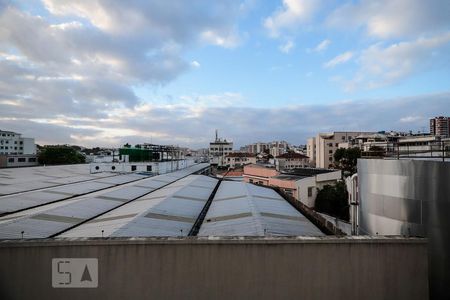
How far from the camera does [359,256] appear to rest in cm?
625

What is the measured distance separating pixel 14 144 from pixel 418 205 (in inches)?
3944

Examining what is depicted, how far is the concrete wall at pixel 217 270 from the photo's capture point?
6.18 meters

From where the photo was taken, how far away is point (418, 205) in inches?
260

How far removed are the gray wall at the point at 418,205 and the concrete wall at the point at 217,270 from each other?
17.7 inches

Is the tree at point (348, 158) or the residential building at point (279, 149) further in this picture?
the residential building at point (279, 149)

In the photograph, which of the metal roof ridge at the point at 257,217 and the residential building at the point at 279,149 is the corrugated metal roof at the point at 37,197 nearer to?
the metal roof ridge at the point at 257,217

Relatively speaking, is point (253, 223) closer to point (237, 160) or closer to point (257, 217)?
point (257, 217)

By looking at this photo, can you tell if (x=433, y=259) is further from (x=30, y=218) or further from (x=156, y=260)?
(x=30, y=218)

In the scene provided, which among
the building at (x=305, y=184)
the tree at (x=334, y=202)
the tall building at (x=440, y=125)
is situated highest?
the tall building at (x=440, y=125)

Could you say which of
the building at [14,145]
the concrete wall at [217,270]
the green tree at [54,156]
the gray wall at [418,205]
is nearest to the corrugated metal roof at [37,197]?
the concrete wall at [217,270]

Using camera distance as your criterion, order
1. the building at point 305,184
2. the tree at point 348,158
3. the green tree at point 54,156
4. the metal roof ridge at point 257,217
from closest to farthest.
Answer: the metal roof ridge at point 257,217 < the building at point 305,184 < the tree at point 348,158 < the green tree at point 54,156

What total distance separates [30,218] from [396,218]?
1409 centimetres

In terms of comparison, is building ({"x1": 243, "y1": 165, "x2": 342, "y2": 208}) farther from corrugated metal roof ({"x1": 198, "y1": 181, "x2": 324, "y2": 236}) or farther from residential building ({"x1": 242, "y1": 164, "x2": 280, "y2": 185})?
corrugated metal roof ({"x1": 198, "y1": 181, "x2": 324, "y2": 236})

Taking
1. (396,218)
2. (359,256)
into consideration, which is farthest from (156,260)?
(396,218)
